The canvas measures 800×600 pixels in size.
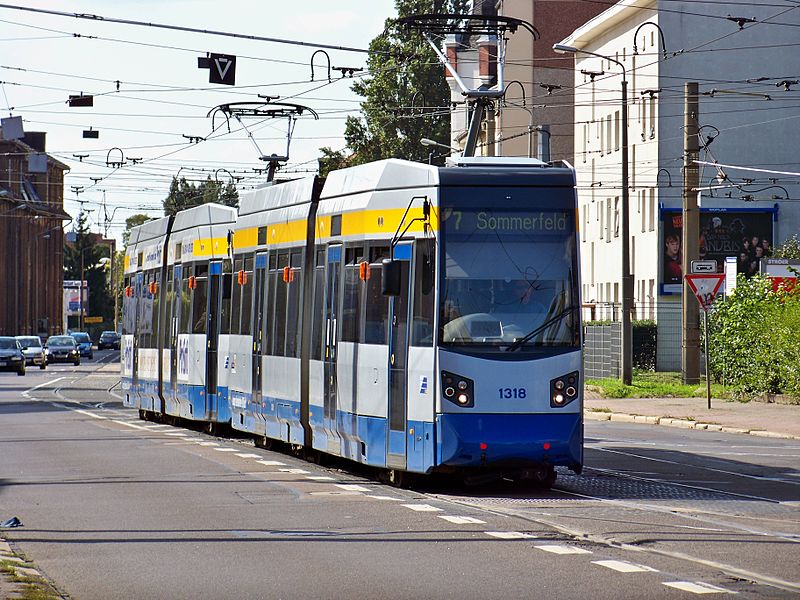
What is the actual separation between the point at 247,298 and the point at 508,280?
8674 mm

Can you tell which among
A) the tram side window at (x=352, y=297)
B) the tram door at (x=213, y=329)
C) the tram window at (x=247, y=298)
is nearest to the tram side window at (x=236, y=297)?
the tram window at (x=247, y=298)

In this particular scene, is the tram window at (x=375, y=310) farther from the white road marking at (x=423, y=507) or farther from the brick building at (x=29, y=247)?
the brick building at (x=29, y=247)

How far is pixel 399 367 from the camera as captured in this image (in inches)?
686

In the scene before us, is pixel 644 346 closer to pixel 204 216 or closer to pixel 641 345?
pixel 641 345

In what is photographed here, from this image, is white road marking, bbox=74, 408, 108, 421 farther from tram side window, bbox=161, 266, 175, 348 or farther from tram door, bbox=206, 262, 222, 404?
tram door, bbox=206, 262, 222, 404

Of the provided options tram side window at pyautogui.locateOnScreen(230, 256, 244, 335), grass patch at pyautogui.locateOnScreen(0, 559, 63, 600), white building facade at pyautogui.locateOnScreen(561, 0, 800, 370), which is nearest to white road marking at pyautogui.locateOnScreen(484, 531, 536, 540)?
grass patch at pyautogui.locateOnScreen(0, 559, 63, 600)

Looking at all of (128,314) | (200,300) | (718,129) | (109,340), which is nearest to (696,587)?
(200,300)

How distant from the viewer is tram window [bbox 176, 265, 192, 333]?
29.9m

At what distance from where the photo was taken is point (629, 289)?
44812mm

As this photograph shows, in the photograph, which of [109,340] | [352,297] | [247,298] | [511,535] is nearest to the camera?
→ [511,535]

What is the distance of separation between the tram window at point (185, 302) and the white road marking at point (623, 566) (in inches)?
751

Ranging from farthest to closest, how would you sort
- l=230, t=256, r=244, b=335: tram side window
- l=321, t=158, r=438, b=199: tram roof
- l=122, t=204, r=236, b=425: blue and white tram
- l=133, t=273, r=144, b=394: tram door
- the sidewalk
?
1. l=133, t=273, r=144, b=394: tram door
2. the sidewalk
3. l=122, t=204, r=236, b=425: blue and white tram
4. l=230, t=256, r=244, b=335: tram side window
5. l=321, t=158, r=438, b=199: tram roof

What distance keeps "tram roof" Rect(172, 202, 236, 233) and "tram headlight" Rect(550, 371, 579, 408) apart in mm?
11412

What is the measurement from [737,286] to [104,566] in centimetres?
3025
